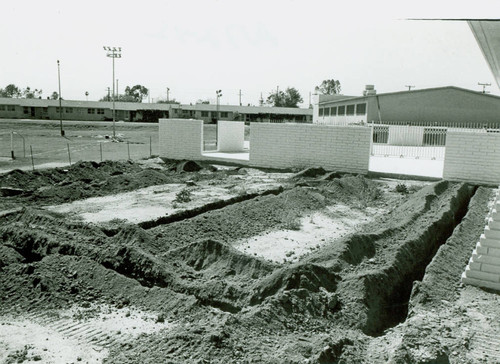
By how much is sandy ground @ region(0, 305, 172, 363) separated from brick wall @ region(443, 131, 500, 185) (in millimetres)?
11112

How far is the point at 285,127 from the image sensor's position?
1638 cm

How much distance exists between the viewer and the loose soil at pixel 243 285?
408cm

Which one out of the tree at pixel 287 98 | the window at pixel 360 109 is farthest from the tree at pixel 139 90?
the window at pixel 360 109

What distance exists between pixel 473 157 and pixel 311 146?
4958 mm

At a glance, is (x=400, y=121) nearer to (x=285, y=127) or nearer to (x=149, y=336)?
(x=285, y=127)

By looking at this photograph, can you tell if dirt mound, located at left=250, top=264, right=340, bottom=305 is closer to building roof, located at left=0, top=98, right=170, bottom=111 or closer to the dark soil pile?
the dark soil pile

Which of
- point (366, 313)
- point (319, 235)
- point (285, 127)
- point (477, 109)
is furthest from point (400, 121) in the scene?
point (366, 313)

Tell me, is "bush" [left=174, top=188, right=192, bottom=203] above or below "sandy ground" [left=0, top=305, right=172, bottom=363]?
above

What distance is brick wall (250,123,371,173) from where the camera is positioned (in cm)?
1506

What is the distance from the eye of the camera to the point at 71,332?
4574mm

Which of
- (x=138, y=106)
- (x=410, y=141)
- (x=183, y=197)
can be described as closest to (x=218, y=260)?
(x=183, y=197)

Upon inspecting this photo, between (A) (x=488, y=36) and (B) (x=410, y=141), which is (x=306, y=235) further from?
(B) (x=410, y=141)

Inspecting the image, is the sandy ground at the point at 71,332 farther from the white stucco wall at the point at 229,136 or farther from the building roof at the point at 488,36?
the white stucco wall at the point at 229,136

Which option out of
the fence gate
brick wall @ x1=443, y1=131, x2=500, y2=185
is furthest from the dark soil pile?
the fence gate
